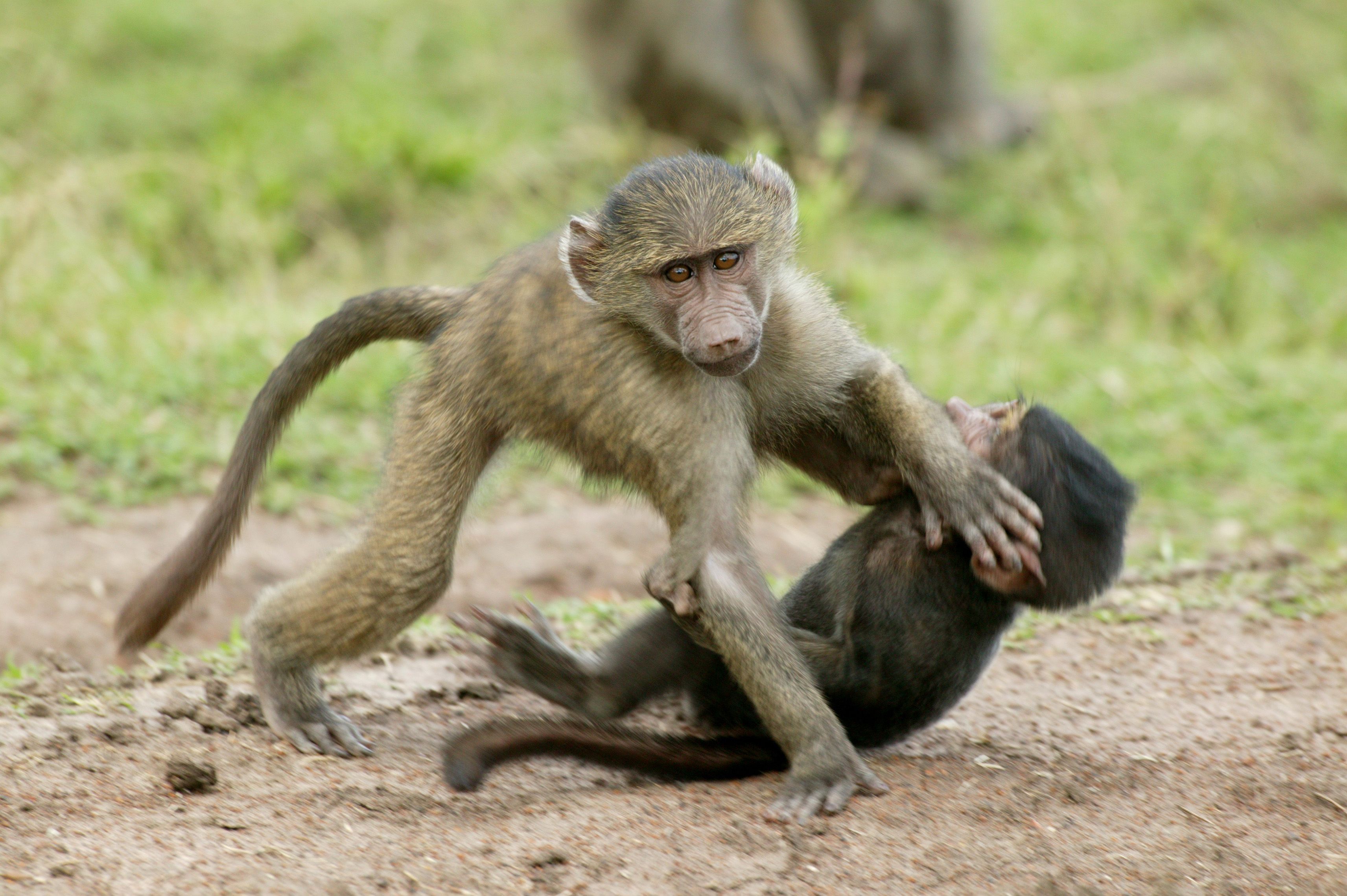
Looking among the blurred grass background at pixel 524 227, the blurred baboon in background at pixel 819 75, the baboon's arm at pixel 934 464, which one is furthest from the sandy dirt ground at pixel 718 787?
the blurred baboon in background at pixel 819 75

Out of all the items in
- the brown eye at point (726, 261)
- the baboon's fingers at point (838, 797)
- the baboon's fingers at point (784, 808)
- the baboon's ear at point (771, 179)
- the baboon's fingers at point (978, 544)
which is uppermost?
the baboon's ear at point (771, 179)

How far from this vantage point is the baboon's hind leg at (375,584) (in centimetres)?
329

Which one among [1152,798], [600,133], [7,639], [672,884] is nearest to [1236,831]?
[1152,798]

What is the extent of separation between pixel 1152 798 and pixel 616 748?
44.4 inches

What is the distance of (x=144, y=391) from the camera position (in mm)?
5465

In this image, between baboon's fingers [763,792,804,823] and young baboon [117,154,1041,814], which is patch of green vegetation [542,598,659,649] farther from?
baboon's fingers [763,792,804,823]

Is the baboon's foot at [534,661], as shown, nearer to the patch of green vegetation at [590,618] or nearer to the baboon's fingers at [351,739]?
the baboon's fingers at [351,739]

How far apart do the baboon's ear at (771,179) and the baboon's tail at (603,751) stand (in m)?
1.30

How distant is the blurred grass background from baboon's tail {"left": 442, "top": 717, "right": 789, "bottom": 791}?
1341 millimetres

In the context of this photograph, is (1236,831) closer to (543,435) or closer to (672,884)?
(672,884)

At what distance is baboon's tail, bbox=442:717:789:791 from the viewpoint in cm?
289

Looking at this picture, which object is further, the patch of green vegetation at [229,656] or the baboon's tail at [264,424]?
the patch of green vegetation at [229,656]

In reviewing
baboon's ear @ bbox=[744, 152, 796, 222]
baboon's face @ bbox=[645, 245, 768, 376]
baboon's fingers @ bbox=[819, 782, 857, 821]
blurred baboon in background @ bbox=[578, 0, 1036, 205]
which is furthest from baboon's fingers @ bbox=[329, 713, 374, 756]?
blurred baboon in background @ bbox=[578, 0, 1036, 205]

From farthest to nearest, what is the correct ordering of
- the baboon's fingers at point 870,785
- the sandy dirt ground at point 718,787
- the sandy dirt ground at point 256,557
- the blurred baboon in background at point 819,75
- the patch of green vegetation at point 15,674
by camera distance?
the blurred baboon in background at point 819,75, the sandy dirt ground at point 256,557, the patch of green vegetation at point 15,674, the baboon's fingers at point 870,785, the sandy dirt ground at point 718,787
